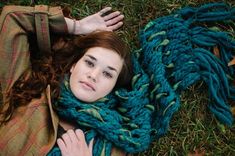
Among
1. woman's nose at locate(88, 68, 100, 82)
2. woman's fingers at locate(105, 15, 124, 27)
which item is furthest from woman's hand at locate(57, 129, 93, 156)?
woman's fingers at locate(105, 15, 124, 27)

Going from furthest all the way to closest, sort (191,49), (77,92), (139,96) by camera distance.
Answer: (191,49), (139,96), (77,92)

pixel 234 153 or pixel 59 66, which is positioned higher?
pixel 59 66

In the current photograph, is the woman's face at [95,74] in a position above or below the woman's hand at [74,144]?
above

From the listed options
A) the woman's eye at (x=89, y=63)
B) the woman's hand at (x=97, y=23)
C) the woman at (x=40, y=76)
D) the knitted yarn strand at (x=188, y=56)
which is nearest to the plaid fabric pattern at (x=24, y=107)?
the woman at (x=40, y=76)

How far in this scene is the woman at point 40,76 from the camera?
8.45ft

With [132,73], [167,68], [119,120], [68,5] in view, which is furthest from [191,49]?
[68,5]

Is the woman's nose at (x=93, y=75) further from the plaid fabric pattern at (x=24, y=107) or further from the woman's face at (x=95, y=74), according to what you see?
the plaid fabric pattern at (x=24, y=107)

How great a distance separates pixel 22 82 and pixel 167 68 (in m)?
0.94

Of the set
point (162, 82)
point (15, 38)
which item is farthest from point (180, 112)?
point (15, 38)

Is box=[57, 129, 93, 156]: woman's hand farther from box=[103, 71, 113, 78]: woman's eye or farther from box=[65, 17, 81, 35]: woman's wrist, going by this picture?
box=[65, 17, 81, 35]: woman's wrist

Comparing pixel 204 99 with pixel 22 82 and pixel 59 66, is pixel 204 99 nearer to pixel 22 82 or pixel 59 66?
pixel 59 66

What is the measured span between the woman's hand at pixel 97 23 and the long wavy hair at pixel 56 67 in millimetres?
80

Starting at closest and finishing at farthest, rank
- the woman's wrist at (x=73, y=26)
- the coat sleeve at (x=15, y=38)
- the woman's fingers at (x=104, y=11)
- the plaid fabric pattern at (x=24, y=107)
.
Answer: the plaid fabric pattern at (x=24, y=107) → the coat sleeve at (x=15, y=38) → the woman's wrist at (x=73, y=26) → the woman's fingers at (x=104, y=11)

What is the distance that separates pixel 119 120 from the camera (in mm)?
2730
